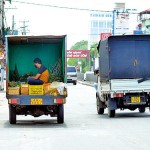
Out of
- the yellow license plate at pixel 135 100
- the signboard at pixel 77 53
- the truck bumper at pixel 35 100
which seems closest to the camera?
the truck bumper at pixel 35 100

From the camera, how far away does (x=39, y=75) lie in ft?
65.2

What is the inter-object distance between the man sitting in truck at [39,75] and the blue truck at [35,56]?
0.45 m

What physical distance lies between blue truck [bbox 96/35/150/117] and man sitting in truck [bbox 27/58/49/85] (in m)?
3.68

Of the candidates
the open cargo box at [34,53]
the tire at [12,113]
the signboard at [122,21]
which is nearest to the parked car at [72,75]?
the signboard at [122,21]

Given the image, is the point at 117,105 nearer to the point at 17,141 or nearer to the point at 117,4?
the point at 17,141

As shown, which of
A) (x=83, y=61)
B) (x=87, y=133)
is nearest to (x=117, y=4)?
(x=83, y=61)

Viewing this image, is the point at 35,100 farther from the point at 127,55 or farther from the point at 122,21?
the point at 122,21

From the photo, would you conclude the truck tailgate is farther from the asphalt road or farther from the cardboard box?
the cardboard box

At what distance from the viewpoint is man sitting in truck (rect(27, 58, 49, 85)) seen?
1939cm

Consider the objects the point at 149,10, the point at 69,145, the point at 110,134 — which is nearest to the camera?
the point at 69,145

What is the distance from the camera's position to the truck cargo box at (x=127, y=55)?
24.0 m

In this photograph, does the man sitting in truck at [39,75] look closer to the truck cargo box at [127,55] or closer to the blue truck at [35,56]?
the blue truck at [35,56]

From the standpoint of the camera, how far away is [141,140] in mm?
14492

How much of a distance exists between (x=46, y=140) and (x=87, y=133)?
2.03 meters
